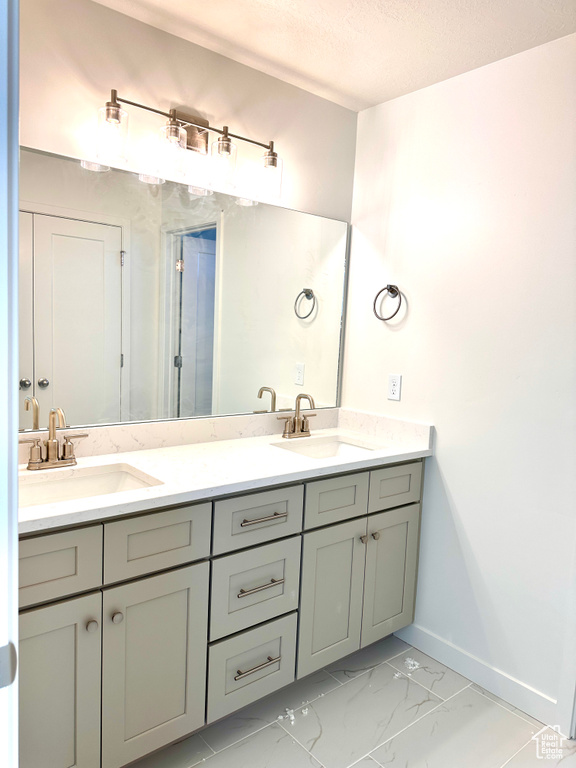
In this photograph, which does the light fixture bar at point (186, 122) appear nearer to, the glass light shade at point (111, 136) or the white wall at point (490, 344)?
the glass light shade at point (111, 136)

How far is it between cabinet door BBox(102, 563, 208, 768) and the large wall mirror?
66cm

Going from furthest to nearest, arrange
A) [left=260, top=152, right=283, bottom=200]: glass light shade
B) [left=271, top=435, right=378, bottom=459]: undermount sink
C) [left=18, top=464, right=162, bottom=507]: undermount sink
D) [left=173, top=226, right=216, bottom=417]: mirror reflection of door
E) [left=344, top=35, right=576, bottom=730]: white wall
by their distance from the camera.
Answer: [left=271, top=435, right=378, bottom=459]: undermount sink, [left=260, top=152, right=283, bottom=200]: glass light shade, [left=173, top=226, right=216, bottom=417]: mirror reflection of door, [left=344, top=35, right=576, bottom=730]: white wall, [left=18, top=464, right=162, bottom=507]: undermount sink

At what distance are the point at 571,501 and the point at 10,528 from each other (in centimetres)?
181

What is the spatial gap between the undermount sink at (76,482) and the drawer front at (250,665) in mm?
581

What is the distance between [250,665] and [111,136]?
180 centimetres

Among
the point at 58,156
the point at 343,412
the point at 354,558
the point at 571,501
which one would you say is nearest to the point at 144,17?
the point at 58,156

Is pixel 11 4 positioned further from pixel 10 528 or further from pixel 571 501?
pixel 571 501

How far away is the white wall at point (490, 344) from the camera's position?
1903mm

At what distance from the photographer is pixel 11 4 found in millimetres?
608

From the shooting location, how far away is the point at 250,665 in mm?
1790

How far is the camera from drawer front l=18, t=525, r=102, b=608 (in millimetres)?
1307

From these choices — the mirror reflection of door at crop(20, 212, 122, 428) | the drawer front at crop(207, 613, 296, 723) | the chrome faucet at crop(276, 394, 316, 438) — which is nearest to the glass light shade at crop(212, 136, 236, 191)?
the mirror reflection of door at crop(20, 212, 122, 428)

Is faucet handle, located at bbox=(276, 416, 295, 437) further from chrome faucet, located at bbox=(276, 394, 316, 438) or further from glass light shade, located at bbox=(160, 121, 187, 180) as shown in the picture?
glass light shade, located at bbox=(160, 121, 187, 180)

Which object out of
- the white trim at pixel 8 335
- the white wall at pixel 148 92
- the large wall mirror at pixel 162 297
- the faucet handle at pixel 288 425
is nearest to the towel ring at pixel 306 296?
the large wall mirror at pixel 162 297
